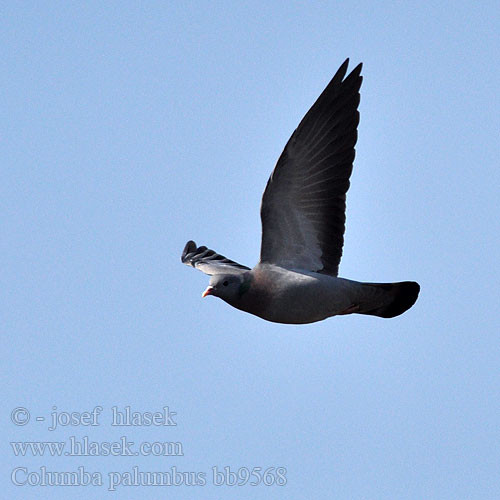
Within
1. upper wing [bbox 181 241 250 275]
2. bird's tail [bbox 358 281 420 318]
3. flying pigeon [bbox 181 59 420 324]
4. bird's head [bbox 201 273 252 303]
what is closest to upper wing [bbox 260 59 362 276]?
flying pigeon [bbox 181 59 420 324]

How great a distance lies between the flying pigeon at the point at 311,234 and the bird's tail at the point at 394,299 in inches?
0.5

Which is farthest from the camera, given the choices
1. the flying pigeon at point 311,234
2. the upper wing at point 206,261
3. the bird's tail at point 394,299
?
the upper wing at point 206,261

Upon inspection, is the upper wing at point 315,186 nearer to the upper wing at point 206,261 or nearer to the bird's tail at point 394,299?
the bird's tail at point 394,299

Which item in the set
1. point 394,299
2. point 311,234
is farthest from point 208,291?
point 394,299

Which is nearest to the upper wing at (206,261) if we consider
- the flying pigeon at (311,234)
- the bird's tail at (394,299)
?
the flying pigeon at (311,234)

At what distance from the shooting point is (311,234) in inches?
648

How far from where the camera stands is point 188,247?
62.7 feet

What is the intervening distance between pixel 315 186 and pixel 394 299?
1.68m

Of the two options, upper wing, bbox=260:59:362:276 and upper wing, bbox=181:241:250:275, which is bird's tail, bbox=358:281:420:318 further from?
upper wing, bbox=181:241:250:275

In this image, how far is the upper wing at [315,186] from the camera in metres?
16.1

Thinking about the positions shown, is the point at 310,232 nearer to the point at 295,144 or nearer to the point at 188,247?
the point at 295,144

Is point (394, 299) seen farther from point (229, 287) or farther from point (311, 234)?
point (229, 287)

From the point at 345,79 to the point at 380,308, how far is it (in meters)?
2.82

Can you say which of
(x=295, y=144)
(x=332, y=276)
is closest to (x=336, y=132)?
(x=295, y=144)
